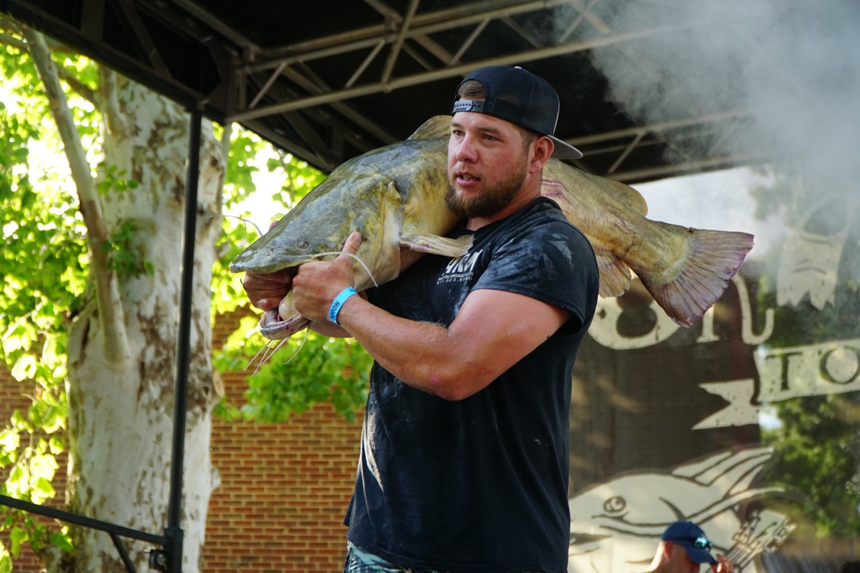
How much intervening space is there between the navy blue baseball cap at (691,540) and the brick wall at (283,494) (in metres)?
5.92

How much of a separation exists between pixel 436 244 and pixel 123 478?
4.83m

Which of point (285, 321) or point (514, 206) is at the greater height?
point (514, 206)

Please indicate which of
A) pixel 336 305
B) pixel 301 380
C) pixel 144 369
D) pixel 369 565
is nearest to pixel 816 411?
pixel 144 369

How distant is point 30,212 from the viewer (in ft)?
23.4

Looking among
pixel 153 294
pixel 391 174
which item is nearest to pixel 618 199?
pixel 391 174

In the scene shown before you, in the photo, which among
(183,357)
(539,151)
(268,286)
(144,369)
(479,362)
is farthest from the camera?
(144,369)

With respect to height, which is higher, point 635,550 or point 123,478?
point 123,478

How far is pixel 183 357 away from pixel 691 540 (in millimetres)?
2722

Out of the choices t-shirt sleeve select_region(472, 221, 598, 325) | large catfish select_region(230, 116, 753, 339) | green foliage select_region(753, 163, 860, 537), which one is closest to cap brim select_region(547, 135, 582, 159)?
large catfish select_region(230, 116, 753, 339)

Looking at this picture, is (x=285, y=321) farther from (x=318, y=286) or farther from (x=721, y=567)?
(x=721, y=567)

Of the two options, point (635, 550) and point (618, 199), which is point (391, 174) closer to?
point (618, 199)

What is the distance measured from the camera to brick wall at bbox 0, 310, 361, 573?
34.3 feet

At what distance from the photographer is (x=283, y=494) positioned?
10633mm

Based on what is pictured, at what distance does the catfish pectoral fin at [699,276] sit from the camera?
2555mm
